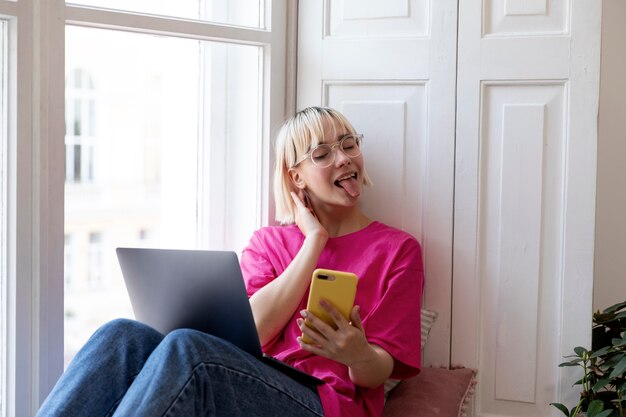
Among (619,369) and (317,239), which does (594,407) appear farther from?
(317,239)

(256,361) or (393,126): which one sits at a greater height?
(393,126)

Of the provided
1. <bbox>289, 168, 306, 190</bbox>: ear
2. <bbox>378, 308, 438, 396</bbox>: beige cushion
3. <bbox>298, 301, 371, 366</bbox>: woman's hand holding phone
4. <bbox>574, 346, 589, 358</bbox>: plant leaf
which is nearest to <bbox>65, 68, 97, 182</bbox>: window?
<bbox>289, 168, 306, 190</bbox>: ear

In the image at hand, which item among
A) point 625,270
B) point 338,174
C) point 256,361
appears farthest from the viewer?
point 625,270

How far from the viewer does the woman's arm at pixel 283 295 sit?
6.18ft

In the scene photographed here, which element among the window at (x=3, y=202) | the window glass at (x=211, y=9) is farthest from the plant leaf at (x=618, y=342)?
the window at (x=3, y=202)

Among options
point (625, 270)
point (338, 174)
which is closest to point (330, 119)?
point (338, 174)

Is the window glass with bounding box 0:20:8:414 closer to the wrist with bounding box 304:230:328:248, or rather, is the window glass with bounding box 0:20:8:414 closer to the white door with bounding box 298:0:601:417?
the wrist with bounding box 304:230:328:248

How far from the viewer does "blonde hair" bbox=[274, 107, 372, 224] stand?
6.60 ft

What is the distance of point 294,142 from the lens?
2049mm

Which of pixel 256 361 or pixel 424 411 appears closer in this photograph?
pixel 256 361

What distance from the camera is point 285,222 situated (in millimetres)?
2156

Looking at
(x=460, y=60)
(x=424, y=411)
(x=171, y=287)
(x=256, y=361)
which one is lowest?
(x=424, y=411)

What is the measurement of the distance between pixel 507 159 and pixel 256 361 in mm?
878

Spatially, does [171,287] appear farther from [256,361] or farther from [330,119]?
[330,119]
